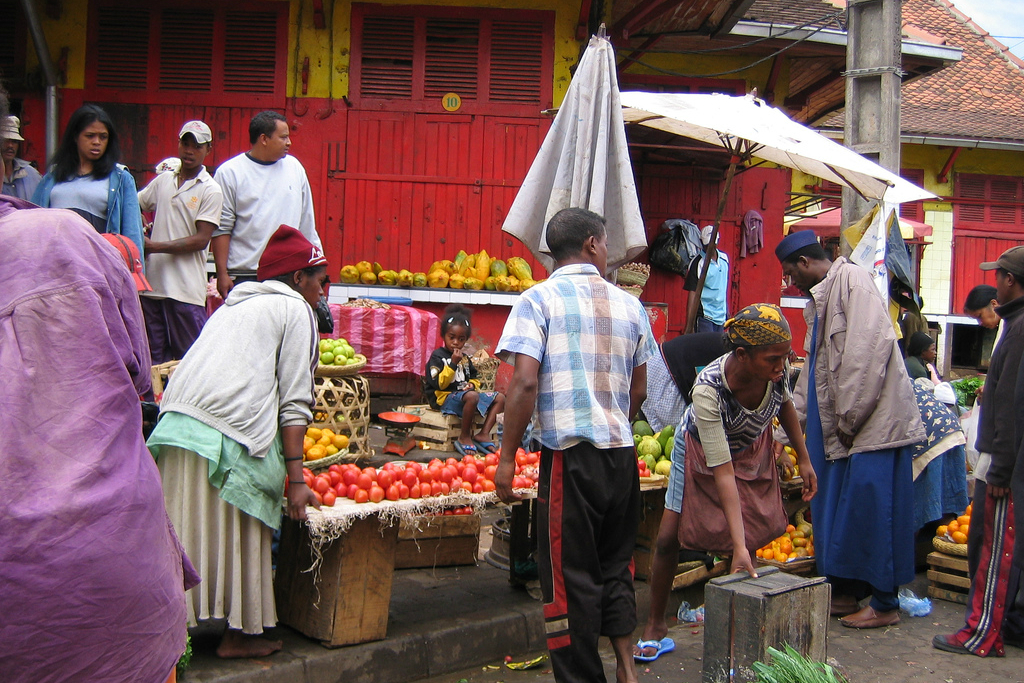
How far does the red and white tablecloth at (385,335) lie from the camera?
27.1ft

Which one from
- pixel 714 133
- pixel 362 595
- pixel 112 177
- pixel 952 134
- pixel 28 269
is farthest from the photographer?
pixel 952 134

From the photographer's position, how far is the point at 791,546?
5770mm

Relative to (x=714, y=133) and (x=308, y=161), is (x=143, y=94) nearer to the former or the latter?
(x=308, y=161)

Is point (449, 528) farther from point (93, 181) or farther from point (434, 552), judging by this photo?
point (93, 181)

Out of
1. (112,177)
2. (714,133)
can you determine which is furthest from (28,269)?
(714,133)

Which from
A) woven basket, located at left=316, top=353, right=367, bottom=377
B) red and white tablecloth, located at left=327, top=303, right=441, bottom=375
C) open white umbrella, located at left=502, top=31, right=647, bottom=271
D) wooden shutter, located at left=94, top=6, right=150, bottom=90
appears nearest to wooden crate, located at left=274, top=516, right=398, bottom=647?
woven basket, located at left=316, top=353, right=367, bottom=377

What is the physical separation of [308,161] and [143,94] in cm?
195

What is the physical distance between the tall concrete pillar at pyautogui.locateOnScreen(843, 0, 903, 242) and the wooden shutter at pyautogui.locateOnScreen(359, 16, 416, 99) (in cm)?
476

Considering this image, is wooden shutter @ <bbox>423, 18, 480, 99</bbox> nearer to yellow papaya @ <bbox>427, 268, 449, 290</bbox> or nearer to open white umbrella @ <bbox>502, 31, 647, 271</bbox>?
yellow papaya @ <bbox>427, 268, 449, 290</bbox>

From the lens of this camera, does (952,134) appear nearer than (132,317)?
No

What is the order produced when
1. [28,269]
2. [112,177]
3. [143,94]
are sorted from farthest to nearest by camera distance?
[143,94] → [112,177] → [28,269]

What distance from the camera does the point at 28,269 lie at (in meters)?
1.63

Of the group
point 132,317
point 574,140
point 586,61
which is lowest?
point 132,317

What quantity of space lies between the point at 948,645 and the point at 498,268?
6.06 m
